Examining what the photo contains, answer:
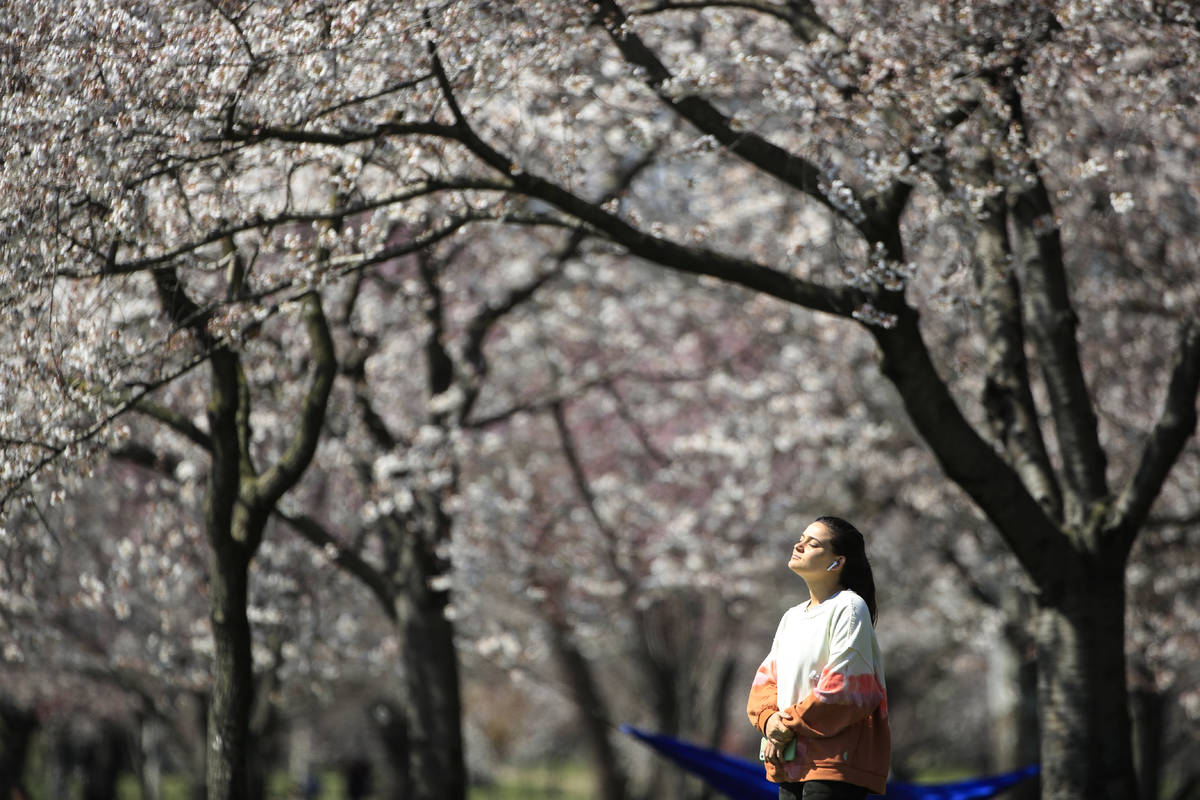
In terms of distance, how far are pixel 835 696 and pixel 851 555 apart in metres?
0.50

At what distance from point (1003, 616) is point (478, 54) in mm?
8094

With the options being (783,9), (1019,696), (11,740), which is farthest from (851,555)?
(11,740)

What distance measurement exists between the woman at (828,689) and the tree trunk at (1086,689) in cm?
252

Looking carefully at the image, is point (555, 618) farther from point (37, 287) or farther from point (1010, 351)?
point (37, 287)

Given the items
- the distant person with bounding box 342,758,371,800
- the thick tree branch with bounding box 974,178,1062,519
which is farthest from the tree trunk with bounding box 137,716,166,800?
the distant person with bounding box 342,758,371,800

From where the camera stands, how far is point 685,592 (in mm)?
13477

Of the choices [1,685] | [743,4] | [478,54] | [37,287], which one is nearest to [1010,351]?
[743,4]

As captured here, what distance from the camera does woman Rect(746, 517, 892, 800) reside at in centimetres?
395

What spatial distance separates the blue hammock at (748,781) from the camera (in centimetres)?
661

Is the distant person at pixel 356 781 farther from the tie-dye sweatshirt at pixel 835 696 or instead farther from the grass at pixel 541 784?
the tie-dye sweatshirt at pixel 835 696

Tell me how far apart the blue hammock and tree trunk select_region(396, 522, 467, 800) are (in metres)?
2.20

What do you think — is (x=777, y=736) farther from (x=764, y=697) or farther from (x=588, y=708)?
(x=588, y=708)

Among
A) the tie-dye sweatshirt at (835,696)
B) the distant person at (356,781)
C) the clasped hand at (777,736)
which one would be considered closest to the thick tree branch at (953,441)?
the tie-dye sweatshirt at (835,696)

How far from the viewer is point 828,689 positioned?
3922 millimetres
